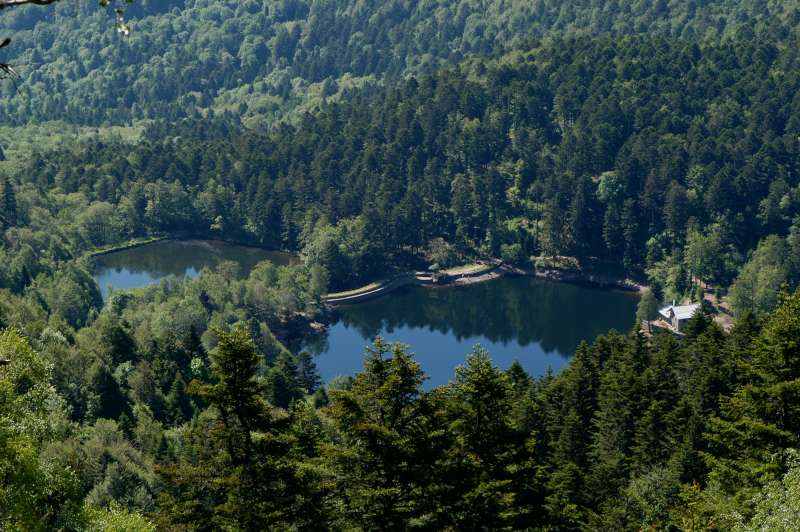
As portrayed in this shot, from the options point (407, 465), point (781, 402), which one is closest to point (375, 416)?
point (407, 465)

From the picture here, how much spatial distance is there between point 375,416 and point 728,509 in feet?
44.1

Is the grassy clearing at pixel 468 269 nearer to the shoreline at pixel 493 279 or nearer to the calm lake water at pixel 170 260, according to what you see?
the shoreline at pixel 493 279

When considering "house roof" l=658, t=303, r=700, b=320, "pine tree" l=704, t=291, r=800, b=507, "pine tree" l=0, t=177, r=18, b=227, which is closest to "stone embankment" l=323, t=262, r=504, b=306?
"house roof" l=658, t=303, r=700, b=320

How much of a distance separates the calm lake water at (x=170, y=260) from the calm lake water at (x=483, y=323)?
3166 cm

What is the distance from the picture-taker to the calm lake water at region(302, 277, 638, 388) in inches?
5344

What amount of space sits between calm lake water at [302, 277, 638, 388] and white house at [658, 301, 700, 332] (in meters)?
6.31

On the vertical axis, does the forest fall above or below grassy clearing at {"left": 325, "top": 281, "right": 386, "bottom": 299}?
above

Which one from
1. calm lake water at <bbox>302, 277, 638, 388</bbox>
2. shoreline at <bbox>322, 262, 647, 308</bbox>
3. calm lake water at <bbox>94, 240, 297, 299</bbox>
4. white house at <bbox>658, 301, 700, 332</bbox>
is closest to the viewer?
calm lake water at <bbox>302, 277, 638, 388</bbox>

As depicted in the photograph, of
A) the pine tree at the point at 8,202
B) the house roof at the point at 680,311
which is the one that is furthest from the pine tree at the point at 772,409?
the pine tree at the point at 8,202

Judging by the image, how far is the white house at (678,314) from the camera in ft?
453

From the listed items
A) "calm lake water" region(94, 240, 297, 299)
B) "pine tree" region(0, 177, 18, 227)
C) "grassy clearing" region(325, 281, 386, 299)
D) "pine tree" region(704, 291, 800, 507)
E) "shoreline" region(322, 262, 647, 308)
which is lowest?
"shoreline" region(322, 262, 647, 308)

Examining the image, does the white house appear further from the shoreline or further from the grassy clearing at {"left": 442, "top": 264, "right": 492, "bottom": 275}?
the grassy clearing at {"left": 442, "top": 264, "right": 492, "bottom": 275}

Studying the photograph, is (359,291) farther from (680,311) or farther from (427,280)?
(680,311)

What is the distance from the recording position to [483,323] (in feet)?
502
